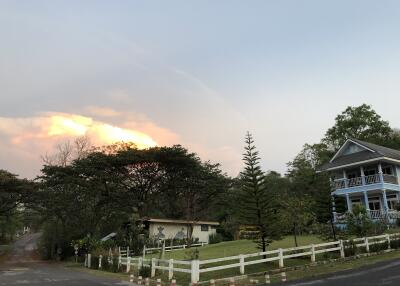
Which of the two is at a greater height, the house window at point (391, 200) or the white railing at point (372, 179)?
the white railing at point (372, 179)

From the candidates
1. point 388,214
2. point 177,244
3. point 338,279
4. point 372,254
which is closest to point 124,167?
point 177,244

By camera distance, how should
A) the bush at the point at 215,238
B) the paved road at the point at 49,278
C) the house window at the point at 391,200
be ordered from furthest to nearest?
the bush at the point at 215,238 → the house window at the point at 391,200 → the paved road at the point at 49,278

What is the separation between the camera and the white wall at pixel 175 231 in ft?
146

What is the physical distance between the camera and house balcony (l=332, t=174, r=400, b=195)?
35.2 meters

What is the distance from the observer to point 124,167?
45.5 meters

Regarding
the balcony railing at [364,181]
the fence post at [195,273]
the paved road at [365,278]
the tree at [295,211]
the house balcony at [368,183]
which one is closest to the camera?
the paved road at [365,278]

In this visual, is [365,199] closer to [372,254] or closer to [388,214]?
[388,214]

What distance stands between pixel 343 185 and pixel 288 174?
2114 centimetres

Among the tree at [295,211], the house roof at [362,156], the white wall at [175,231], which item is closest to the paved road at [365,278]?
the tree at [295,211]

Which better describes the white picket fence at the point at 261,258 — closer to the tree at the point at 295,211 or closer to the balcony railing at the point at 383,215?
the tree at the point at 295,211

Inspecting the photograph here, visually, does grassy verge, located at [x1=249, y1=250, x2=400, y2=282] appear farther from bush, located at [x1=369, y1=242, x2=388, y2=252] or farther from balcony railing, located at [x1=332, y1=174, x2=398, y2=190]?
balcony railing, located at [x1=332, y1=174, x2=398, y2=190]

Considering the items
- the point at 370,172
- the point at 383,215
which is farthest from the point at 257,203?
the point at 370,172

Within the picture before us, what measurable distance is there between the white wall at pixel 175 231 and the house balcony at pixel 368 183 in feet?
56.8

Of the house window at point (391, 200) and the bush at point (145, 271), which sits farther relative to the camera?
the house window at point (391, 200)
